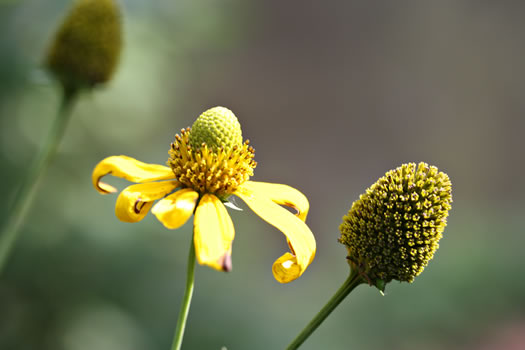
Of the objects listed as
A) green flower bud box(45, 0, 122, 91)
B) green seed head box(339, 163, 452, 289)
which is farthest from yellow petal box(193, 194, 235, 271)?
green flower bud box(45, 0, 122, 91)

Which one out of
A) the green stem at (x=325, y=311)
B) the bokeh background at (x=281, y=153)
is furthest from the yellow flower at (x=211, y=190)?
the bokeh background at (x=281, y=153)

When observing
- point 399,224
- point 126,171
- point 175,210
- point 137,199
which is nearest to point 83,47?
point 126,171

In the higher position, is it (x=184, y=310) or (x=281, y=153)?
(x=184, y=310)

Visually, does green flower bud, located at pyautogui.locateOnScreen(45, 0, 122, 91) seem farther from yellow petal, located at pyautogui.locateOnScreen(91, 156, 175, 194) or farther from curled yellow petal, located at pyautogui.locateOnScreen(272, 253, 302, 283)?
curled yellow petal, located at pyautogui.locateOnScreen(272, 253, 302, 283)

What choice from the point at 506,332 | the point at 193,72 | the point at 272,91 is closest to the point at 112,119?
the point at 193,72

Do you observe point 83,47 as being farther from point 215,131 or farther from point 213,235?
point 213,235
